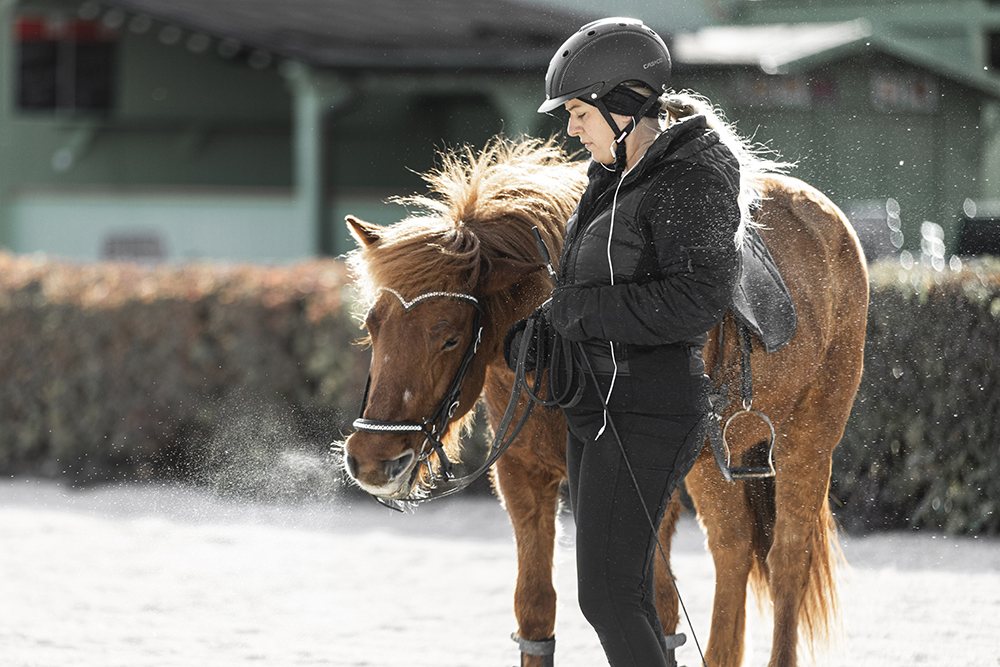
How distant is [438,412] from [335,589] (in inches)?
110

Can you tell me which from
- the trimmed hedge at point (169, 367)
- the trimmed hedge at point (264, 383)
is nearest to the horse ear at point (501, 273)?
the trimmed hedge at point (264, 383)

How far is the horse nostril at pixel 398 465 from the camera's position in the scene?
290 cm

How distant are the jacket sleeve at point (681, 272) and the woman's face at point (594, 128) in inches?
8.6

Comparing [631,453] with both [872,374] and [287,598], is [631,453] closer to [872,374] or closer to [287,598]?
[287,598]

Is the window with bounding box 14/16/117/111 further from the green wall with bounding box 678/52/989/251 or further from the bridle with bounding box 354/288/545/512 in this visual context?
Result: the bridle with bounding box 354/288/545/512

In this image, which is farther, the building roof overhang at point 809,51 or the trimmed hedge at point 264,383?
the building roof overhang at point 809,51

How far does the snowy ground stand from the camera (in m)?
4.44

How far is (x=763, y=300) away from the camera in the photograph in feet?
11.0

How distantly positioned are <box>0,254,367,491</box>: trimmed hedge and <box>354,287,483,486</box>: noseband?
4.12m

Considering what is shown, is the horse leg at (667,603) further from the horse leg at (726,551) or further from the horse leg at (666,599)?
the horse leg at (726,551)

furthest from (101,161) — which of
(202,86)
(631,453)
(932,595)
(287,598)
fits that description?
(631,453)

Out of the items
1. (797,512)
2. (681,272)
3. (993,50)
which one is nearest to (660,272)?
(681,272)

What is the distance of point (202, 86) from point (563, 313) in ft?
48.2

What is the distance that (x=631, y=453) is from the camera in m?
2.72
